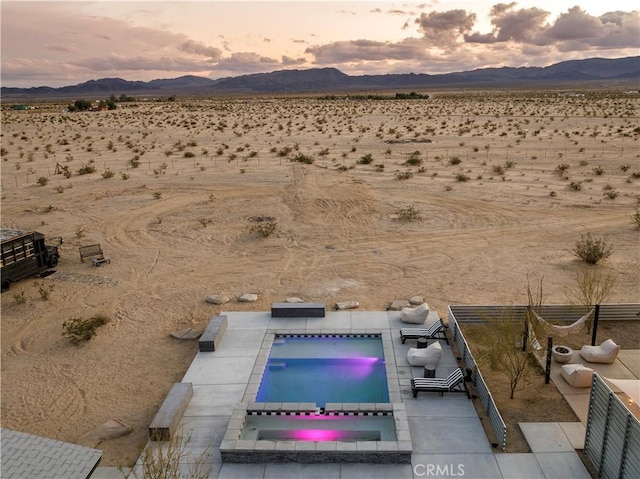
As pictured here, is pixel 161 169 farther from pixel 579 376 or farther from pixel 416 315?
pixel 579 376

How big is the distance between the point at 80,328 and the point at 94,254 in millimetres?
5962

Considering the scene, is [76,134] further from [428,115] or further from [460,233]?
[460,233]

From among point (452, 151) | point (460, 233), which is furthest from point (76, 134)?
point (460, 233)

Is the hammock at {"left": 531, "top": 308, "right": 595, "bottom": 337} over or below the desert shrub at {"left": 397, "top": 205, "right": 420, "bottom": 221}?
over

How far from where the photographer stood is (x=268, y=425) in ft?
32.1

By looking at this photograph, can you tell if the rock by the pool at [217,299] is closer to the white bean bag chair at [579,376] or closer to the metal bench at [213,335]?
the metal bench at [213,335]

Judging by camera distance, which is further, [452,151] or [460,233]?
[452,151]

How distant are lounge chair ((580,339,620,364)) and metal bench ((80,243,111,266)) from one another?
1576 cm

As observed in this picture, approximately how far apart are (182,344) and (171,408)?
12.2 ft

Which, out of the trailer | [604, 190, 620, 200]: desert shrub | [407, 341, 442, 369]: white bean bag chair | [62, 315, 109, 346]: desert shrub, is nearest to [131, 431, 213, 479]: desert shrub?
[407, 341, 442, 369]: white bean bag chair

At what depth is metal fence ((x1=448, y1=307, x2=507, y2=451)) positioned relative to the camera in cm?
892

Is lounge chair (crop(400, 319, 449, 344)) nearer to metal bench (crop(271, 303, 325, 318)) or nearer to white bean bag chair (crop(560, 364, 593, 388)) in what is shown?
metal bench (crop(271, 303, 325, 318))

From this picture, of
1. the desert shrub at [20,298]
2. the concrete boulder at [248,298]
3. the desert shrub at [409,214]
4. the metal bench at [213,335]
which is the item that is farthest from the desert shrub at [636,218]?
the desert shrub at [20,298]

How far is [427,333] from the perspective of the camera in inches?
496
